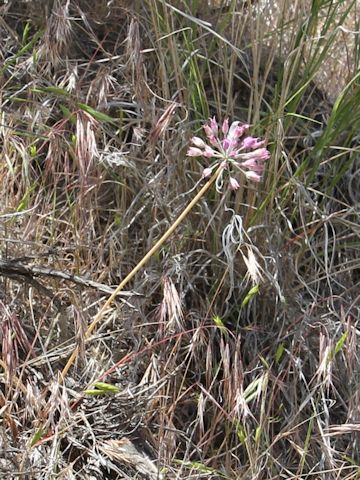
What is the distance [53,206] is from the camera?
1877mm

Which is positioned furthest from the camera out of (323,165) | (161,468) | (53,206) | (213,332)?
(323,165)

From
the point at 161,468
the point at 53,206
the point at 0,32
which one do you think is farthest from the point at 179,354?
the point at 0,32

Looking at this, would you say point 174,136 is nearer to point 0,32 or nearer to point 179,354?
point 179,354

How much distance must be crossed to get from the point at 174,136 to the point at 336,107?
33cm

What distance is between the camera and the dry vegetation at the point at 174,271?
5.36 feet

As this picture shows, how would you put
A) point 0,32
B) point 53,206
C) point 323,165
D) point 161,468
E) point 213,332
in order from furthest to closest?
1. point 0,32
2. point 323,165
3. point 53,206
4. point 213,332
5. point 161,468

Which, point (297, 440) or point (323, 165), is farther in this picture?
point (323, 165)

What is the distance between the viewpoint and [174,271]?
5.83 ft

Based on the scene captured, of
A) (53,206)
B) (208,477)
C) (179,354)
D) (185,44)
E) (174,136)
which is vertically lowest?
(208,477)

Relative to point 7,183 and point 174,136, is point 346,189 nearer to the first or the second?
point 174,136

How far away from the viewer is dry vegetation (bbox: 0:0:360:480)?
1.63 metres

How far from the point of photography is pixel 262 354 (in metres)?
1.80

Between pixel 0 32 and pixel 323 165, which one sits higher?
pixel 0 32

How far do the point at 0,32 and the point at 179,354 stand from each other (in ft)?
3.04
